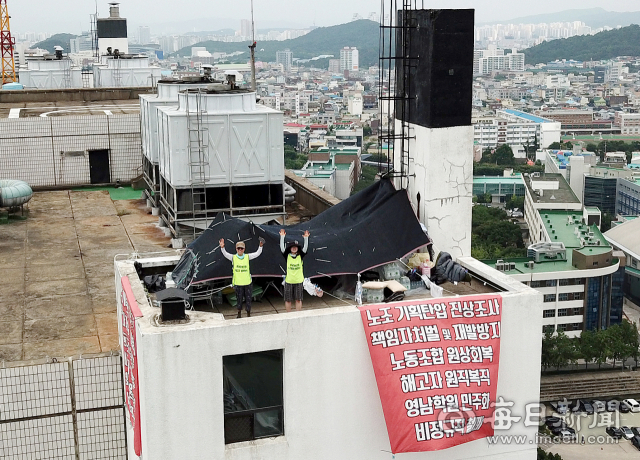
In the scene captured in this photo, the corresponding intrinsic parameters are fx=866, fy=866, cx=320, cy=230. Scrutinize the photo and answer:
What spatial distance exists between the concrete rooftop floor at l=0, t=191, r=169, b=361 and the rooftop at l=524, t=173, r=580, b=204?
79431 mm

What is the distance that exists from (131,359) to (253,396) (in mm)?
1570

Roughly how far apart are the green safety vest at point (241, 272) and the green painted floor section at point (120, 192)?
569 inches

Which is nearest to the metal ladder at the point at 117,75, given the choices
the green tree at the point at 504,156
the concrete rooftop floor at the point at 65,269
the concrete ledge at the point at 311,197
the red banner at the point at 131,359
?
the concrete rooftop floor at the point at 65,269

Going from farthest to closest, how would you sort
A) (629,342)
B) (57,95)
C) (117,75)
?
1. (629,342)
2. (117,75)
3. (57,95)

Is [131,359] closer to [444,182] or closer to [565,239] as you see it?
[444,182]

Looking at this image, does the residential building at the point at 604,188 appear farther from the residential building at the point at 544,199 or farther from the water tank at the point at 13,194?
the water tank at the point at 13,194

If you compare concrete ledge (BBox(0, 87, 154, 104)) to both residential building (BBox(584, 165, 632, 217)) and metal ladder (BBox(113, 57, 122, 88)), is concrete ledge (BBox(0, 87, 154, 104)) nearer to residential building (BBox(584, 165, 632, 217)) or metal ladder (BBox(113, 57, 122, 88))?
metal ladder (BBox(113, 57, 122, 88))

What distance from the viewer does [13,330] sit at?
46.1 ft

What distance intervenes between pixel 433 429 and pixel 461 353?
100 centimetres

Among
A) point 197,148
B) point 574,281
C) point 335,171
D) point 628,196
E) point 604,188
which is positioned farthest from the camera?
point 335,171

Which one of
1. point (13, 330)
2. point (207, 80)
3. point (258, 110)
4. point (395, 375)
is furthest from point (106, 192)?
point (395, 375)

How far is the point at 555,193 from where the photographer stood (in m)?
102

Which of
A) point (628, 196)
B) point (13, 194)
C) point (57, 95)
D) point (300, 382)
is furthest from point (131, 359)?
point (628, 196)

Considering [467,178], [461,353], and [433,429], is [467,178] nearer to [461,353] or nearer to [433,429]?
[461,353]
